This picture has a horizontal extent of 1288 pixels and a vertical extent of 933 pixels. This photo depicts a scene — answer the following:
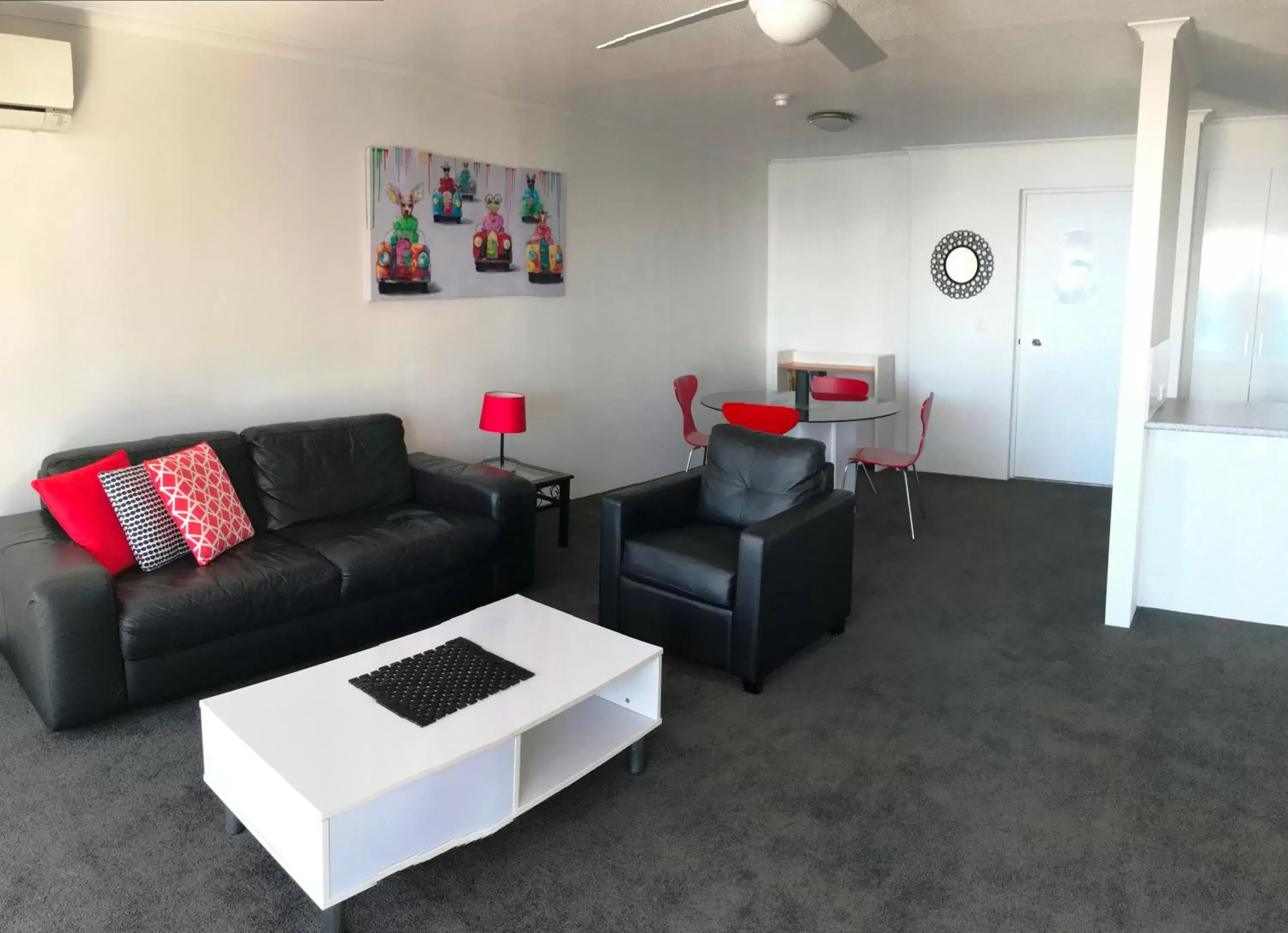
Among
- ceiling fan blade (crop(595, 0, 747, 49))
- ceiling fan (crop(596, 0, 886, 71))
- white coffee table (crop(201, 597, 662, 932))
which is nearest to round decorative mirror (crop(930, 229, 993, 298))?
ceiling fan (crop(596, 0, 886, 71))

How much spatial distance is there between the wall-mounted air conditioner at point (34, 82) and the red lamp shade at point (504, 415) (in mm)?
2118

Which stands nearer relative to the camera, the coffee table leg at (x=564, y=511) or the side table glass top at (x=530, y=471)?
the side table glass top at (x=530, y=471)

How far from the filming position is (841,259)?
7242mm

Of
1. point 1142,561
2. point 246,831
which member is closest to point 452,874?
point 246,831

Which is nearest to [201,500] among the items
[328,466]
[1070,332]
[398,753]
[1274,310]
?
[328,466]

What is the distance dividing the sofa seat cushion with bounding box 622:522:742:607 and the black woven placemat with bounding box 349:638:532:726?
937 millimetres

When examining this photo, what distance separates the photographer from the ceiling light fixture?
5.32 meters

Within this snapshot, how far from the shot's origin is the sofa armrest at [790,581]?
3.29m

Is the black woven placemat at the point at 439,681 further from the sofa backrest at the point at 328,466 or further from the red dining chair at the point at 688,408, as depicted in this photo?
the red dining chair at the point at 688,408

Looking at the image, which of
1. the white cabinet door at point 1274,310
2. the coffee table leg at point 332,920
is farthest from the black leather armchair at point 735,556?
the white cabinet door at point 1274,310

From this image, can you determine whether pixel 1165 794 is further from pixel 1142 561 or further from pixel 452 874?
pixel 452 874

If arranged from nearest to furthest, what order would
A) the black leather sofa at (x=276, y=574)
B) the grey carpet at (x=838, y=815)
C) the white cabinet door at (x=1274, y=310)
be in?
the grey carpet at (x=838, y=815), the black leather sofa at (x=276, y=574), the white cabinet door at (x=1274, y=310)

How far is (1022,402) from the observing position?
6.69 meters

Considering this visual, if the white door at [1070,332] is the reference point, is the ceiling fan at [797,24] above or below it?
above
